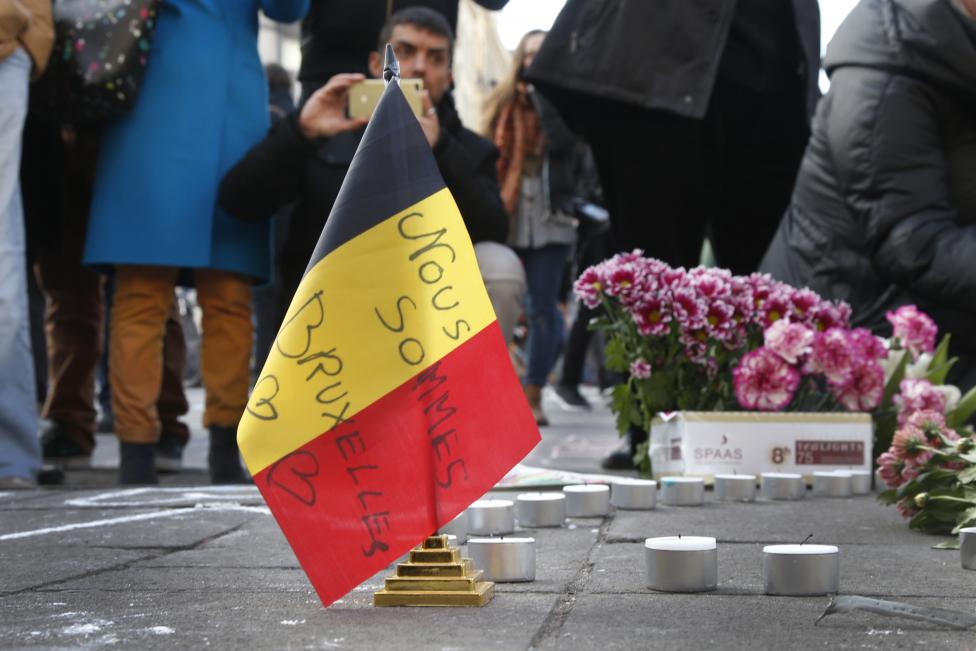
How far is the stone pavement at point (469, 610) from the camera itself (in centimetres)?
174

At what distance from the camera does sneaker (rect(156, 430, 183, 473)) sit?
5.04 meters

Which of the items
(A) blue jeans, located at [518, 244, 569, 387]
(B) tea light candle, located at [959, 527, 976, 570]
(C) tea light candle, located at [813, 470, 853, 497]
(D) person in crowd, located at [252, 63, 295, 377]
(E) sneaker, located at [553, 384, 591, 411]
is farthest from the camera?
(E) sneaker, located at [553, 384, 591, 411]

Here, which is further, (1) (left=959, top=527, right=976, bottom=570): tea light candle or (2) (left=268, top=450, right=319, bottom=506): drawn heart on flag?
(1) (left=959, top=527, right=976, bottom=570): tea light candle

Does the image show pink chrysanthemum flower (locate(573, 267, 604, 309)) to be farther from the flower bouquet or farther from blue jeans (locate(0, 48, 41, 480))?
blue jeans (locate(0, 48, 41, 480))

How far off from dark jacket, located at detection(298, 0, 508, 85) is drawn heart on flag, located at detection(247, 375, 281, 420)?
314cm

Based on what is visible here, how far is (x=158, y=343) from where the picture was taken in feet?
14.3

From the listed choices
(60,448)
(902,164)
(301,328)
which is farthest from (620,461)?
(301,328)

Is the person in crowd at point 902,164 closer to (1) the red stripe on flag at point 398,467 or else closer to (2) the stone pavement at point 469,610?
(2) the stone pavement at point 469,610

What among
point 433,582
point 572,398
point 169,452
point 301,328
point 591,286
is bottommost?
point 572,398

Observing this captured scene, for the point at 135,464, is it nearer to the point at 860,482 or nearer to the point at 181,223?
the point at 181,223

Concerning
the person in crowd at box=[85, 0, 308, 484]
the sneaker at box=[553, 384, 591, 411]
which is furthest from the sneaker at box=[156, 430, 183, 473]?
the sneaker at box=[553, 384, 591, 411]

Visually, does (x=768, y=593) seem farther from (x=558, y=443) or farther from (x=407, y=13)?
(x=558, y=443)

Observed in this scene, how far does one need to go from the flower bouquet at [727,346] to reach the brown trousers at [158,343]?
1.13 metres

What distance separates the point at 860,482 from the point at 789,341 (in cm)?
41
